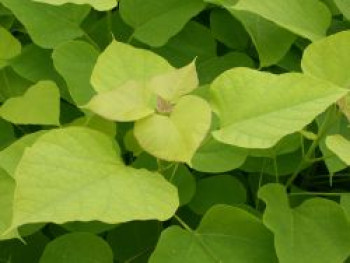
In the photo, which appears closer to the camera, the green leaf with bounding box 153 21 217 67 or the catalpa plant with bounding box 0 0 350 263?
the catalpa plant with bounding box 0 0 350 263

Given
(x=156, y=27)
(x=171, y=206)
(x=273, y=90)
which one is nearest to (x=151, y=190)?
(x=171, y=206)

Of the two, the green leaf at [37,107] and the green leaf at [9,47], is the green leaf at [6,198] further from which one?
the green leaf at [9,47]

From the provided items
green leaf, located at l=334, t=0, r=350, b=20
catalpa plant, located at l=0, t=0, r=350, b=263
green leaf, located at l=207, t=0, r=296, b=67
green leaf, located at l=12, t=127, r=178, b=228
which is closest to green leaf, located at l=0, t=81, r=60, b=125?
catalpa plant, located at l=0, t=0, r=350, b=263

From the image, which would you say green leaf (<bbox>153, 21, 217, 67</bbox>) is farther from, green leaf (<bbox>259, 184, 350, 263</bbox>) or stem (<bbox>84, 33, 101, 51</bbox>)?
green leaf (<bbox>259, 184, 350, 263</bbox>)

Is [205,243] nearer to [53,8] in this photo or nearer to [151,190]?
[151,190]

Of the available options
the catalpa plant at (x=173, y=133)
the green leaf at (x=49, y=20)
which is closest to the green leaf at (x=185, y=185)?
the catalpa plant at (x=173, y=133)

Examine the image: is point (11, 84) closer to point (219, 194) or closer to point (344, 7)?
point (219, 194)

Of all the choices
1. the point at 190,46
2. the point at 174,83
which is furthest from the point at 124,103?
the point at 190,46
